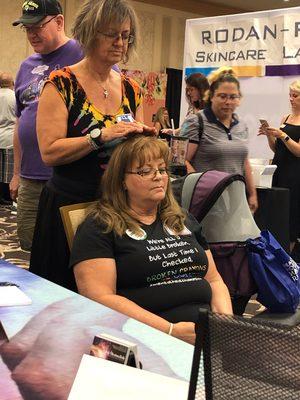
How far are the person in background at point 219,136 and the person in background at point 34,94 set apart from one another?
3.82 feet

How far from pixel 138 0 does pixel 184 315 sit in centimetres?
930

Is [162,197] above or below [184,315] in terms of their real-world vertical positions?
above

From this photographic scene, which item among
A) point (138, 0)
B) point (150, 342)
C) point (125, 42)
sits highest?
point (138, 0)

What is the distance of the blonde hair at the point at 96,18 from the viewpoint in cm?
202

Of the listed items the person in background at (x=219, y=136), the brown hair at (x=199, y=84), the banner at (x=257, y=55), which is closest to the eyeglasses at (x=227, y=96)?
the person in background at (x=219, y=136)

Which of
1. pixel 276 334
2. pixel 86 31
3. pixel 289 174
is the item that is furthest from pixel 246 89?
pixel 276 334

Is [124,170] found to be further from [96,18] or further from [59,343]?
[59,343]

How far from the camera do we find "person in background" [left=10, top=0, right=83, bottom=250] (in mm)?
2408

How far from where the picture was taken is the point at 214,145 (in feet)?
11.5

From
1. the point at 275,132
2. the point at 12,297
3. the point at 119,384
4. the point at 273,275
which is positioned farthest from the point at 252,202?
the point at 119,384

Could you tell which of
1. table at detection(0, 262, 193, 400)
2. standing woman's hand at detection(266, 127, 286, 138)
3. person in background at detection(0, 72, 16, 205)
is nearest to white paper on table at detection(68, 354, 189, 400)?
table at detection(0, 262, 193, 400)

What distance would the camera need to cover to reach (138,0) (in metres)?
10.5

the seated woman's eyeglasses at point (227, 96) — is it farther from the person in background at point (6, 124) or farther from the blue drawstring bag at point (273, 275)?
the person in background at point (6, 124)

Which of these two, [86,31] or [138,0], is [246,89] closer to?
[86,31]
